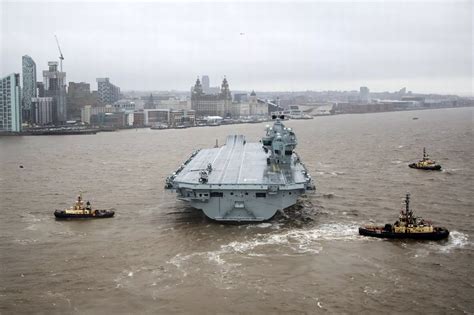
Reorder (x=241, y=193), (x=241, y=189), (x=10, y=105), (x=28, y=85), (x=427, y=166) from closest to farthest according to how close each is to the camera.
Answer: (x=241, y=189), (x=241, y=193), (x=427, y=166), (x=10, y=105), (x=28, y=85)

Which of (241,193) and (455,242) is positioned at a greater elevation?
(241,193)

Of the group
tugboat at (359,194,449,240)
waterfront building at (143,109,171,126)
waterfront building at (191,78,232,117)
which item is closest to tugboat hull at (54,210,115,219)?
tugboat at (359,194,449,240)

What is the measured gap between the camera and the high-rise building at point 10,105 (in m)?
111

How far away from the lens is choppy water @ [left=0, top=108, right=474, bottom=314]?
20203mm

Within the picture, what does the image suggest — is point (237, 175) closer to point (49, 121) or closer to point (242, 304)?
point (242, 304)

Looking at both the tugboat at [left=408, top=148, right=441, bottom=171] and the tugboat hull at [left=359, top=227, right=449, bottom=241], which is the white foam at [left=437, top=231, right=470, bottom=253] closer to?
the tugboat hull at [left=359, top=227, right=449, bottom=241]

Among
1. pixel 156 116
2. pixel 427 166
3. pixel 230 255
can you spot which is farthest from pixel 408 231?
pixel 156 116

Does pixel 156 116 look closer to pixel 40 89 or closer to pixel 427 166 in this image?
pixel 40 89

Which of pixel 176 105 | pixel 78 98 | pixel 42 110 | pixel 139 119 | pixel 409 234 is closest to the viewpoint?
pixel 409 234

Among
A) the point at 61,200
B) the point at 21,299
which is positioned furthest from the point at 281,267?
the point at 61,200

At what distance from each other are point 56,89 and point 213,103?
47982mm

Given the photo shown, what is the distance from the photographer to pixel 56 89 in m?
141

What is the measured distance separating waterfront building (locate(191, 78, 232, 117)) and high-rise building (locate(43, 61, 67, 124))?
41.4m

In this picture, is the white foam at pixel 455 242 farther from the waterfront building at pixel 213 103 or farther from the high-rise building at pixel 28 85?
the waterfront building at pixel 213 103
